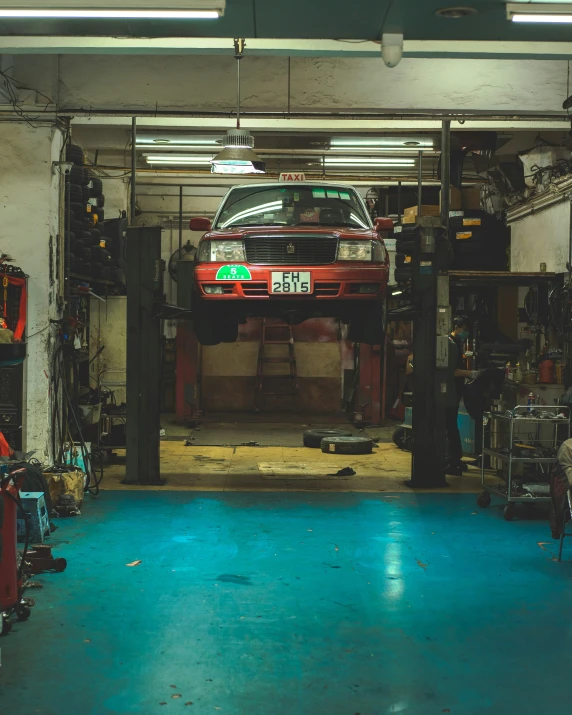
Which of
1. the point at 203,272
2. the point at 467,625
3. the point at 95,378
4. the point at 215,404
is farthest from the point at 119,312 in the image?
the point at 467,625

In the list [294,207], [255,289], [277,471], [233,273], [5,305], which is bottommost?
[277,471]

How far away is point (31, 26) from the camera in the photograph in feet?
18.9

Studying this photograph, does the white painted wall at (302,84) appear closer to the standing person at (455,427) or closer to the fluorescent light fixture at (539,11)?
the standing person at (455,427)

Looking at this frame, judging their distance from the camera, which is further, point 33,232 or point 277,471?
point 277,471

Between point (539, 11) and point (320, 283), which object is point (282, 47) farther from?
point (539, 11)

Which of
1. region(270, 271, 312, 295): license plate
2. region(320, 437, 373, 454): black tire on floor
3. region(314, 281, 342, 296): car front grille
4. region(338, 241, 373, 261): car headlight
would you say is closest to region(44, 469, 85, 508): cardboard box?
region(270, 271, 312, 295): license plate

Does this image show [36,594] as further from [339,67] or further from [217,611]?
[339,67]

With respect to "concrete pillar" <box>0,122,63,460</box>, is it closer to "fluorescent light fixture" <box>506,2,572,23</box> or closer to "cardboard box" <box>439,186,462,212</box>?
"fluorescent light fixture" <box>506,2,572,23</box>

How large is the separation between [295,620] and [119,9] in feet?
11.7

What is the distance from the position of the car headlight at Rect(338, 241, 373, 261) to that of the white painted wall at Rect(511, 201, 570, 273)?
10.6 ft

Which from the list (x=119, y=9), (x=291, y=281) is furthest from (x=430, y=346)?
(x=119, y=9)

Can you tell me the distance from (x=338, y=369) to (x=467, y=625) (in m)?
11.4

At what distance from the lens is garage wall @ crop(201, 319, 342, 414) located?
628 inches

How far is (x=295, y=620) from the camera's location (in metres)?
4.70
